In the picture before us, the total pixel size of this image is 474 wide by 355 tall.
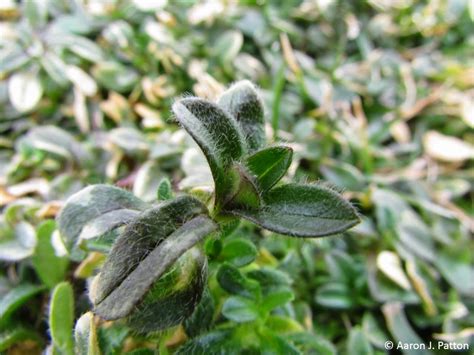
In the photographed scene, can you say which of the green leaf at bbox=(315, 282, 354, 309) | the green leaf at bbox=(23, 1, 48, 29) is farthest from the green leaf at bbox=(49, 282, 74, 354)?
the green leaf at bbox=(23, 1, 48, 29)

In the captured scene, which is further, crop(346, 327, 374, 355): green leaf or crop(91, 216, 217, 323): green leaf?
crop(346, 327, 374, 355): green leaf

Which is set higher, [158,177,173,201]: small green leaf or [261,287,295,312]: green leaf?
[158,177,173,201]: small green leaf

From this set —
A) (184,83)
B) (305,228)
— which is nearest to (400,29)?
(184,83)

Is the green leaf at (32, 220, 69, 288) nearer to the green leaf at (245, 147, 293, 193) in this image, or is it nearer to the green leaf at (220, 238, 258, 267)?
the green leaf at (220, 238, 258, 267)

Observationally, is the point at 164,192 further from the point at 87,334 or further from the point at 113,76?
the point at 113,76

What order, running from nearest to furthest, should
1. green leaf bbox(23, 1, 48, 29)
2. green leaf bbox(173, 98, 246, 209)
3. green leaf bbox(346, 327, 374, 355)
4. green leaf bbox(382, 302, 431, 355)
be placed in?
1. green leaf bbox(173, 98, 246, 209)
2. green leaf bbox(346, 327, 374, 355)
3. green leaf bbox(382, 302, 431, 355)
4. green leaf bbox(23, 1, 48, 29)

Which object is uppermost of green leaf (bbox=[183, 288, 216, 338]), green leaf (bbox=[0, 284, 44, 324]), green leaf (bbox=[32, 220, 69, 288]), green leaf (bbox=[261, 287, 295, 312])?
green leaf (bbox=[32, 220, 69, 288])

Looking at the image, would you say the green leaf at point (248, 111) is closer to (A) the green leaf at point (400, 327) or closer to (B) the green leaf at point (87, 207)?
(B) the green leaf at point (87, 207)
